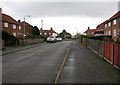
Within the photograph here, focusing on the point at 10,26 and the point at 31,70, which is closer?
the point at 31,70

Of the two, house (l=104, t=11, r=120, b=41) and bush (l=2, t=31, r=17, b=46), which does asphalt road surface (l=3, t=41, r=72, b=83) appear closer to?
bush (l=2, t=31, r=17, b=46)

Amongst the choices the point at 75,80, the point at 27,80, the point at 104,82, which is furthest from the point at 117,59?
the point at 27,80

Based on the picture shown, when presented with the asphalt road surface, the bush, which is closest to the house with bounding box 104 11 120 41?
the bush

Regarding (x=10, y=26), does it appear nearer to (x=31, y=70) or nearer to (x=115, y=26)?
(x=115, y=26)

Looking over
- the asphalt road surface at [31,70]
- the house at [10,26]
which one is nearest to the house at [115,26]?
the asphalt road surface at [31,70]

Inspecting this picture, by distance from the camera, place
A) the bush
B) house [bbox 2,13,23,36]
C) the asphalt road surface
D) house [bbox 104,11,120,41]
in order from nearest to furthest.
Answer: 1. the asphalt road surface
2. the bush
3. house [bbox 104,11,120,41]
4. house [bbox 2,13,23,36]

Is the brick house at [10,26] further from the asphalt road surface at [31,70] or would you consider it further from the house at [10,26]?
the asphalt road surface at [31,70]

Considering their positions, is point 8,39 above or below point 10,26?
below

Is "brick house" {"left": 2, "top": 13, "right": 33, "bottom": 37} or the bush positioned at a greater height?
"brick house" {"left": 2, "top": 13, "right": 33, "bottom": 37}

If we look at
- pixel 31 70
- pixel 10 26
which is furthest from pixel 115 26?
pixel 10 26

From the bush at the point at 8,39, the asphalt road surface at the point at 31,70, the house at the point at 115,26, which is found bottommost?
the asphalt road surface at the point at 31,70

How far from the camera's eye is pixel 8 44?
21.2 metres

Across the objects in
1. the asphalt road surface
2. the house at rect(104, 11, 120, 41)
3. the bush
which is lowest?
the asphalt road surface

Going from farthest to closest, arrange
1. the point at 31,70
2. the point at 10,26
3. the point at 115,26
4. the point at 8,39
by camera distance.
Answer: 1. the point at 10,26
2. the point at 115,26
3. the point at 8,39
4. the point at 31,70
